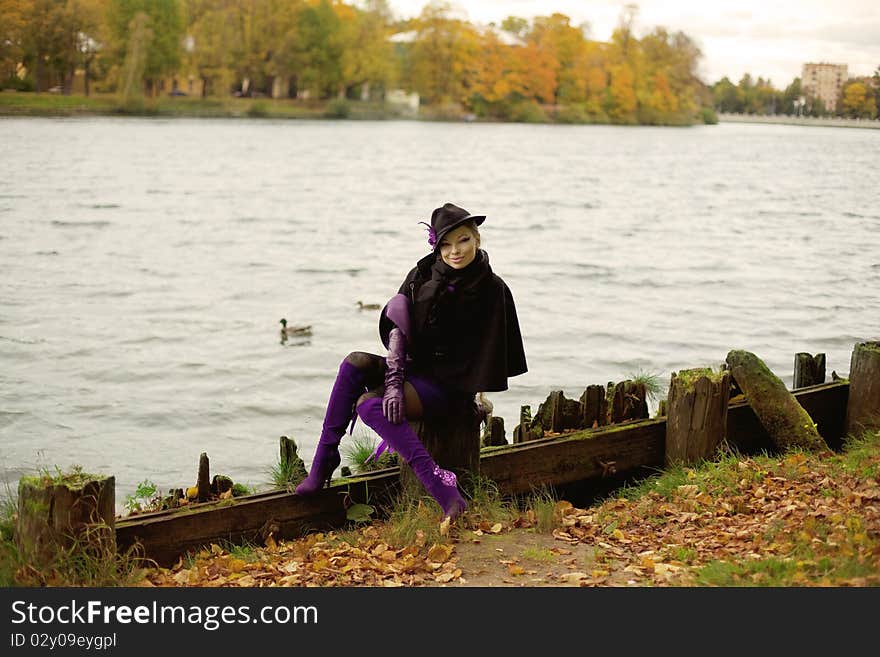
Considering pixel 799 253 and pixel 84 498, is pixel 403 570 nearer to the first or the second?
pixel 84 498

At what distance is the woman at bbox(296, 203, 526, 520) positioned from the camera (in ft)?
14.3

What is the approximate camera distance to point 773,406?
5.46 meters

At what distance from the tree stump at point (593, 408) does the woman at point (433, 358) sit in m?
0.90

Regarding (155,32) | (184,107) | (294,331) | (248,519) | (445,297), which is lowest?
(294,331)

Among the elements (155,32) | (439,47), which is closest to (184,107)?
(155,32)

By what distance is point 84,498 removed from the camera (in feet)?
12.3

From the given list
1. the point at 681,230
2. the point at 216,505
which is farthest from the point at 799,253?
the point at 216,505

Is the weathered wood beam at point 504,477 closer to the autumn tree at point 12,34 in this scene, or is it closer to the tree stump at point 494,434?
the tree stump at point 494,434

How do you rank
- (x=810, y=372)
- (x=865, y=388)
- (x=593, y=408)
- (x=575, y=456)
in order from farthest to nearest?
(x=810, y=372) < (x=865, y=388) < (x=593, y=408) < (x=575, y=456)

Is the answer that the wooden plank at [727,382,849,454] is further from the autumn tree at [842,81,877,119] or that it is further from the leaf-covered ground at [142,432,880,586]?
the autumn tree at [842,81,877,119]

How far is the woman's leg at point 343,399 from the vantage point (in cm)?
436

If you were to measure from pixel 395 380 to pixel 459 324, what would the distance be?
1.22 ft

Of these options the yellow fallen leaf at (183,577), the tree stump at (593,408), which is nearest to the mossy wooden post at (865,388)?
the tree stump at (593,408)

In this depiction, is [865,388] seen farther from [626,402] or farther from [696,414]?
[626,402]
